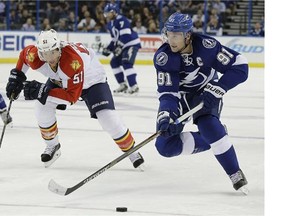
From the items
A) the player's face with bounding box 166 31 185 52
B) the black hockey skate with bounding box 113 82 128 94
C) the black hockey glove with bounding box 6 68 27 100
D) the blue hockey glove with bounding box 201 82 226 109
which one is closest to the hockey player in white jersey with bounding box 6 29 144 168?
the black hockey glove with bounding box 6 68 27 100

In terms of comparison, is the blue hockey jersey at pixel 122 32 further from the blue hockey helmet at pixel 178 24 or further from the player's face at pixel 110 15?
the blue hockey helmet at pixel 178 24

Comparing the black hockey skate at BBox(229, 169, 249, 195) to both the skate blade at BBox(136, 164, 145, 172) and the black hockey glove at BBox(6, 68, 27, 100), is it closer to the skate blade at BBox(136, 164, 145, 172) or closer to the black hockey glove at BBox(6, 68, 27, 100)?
the skate blade at BBox(136, 164, 145, 172)

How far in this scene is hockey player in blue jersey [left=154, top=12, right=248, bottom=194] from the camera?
327cm

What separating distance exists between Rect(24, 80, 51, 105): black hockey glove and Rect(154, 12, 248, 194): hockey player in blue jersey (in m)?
0.63

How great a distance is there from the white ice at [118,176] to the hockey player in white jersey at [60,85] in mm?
227

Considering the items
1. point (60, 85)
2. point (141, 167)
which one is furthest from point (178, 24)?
point (141, 167)

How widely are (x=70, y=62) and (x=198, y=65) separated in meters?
0.69

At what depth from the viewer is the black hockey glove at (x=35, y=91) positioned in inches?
141

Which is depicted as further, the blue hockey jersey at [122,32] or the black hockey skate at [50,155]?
the blue hockey jersey at [122,32]

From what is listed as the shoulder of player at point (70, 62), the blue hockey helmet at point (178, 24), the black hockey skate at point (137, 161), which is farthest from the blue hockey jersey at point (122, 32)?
the blue hockey helmet at point (178, 24)

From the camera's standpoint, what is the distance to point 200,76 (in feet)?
11.2

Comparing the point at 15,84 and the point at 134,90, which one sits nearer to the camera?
the point at 15,84

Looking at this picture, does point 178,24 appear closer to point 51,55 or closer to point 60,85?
point 51,55
